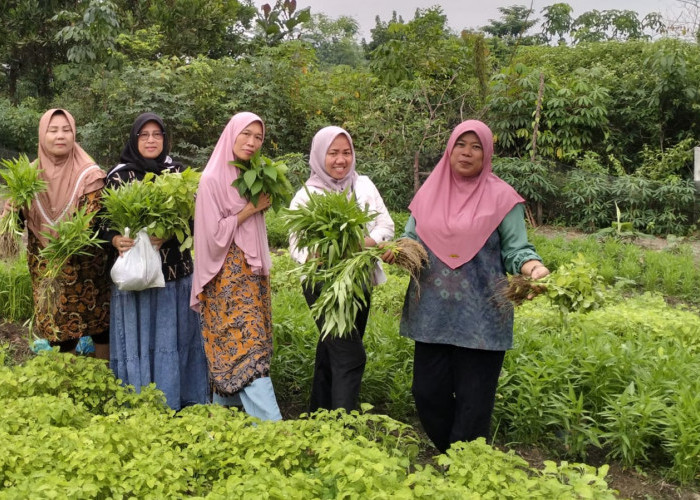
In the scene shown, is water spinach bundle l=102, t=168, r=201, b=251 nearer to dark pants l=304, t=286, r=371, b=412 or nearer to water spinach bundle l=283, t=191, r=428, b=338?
water spinach bundle l=283, t=191, r=428, b=338

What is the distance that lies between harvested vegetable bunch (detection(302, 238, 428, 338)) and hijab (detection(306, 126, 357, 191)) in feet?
1.65

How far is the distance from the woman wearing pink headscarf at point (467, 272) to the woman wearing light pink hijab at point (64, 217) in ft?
6.02

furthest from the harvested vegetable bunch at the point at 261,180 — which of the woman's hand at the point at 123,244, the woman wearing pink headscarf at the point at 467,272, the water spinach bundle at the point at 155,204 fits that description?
the woman wearing pink headscarf at the point at 467,272

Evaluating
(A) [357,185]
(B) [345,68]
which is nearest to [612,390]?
(A) [357,185]

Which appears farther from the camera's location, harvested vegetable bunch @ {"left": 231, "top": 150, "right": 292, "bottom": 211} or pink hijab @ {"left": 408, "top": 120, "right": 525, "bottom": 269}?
harvested vegetable bunch @ {"left": 231, "top": 150, "right": 292, "bottom": 211}

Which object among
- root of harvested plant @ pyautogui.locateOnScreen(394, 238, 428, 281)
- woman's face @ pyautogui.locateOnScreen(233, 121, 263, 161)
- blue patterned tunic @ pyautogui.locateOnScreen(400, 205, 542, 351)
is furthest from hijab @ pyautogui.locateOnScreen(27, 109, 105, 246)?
blue patterned tunic @ pyautogui.locateOnScreen(400, 205, 542, 351)

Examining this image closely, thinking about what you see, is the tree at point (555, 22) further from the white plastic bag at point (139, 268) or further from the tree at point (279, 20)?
the white plastic bag at point (139, 268)

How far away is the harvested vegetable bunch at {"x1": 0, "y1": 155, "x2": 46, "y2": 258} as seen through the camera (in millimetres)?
3805

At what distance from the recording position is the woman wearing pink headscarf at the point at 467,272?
10.5 feet

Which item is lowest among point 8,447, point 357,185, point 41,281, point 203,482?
point 203,482

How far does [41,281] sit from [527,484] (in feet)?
9.43

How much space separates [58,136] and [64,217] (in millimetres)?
429

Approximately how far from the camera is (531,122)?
10836mm

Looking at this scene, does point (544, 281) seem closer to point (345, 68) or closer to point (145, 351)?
point (145, 351)
